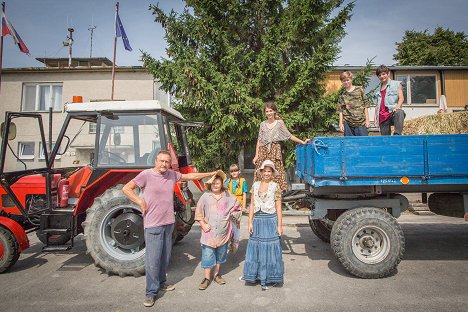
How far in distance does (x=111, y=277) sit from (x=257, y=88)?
6423 millimetres

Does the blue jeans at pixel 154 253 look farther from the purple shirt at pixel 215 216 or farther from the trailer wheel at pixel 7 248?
the trailer wheel at pixel 7 248

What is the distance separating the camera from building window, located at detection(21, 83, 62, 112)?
48.7ft

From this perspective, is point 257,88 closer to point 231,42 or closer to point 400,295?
point 231,42

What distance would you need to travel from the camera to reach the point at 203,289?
3516mm

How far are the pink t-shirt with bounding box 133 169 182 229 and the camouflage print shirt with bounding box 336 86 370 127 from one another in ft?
10.7

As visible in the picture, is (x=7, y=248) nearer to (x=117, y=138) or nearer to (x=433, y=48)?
(x=117, y=138)

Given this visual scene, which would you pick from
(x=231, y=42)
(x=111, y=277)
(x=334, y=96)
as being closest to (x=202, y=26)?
(x=231, y=42)

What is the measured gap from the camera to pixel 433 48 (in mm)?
25109

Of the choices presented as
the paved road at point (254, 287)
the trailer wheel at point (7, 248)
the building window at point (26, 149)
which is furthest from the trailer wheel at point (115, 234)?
the building window at point (26, 149)

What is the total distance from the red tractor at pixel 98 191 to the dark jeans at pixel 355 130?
118 inches

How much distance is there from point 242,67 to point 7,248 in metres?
7.32

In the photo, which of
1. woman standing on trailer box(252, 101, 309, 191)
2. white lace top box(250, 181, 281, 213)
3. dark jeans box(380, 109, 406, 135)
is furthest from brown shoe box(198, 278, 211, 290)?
dark jeans box(380, 109, 406, 135)

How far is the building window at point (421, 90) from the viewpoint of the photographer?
47.8ft

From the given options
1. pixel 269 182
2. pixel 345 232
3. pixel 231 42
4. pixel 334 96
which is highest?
pixel 231 42
